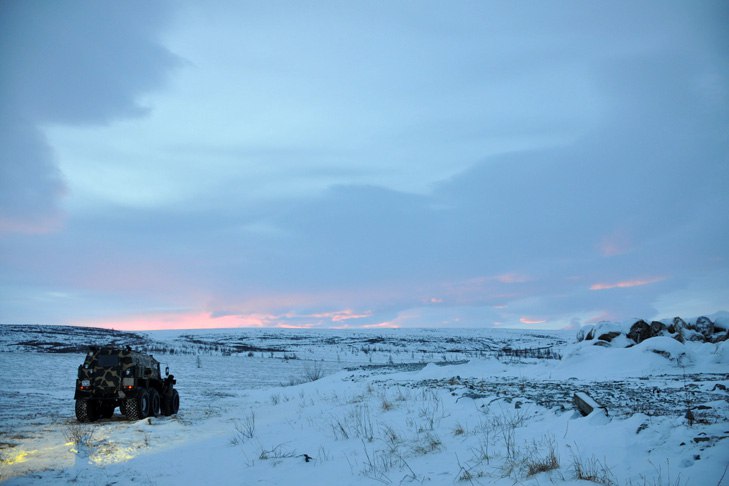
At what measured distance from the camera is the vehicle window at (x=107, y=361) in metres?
14.9

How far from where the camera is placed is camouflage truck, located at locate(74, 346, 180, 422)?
47.2ft

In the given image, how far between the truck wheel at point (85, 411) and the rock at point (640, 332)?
22.6 m

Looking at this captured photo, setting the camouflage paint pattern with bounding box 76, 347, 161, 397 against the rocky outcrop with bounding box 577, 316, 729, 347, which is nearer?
the camouflage paint pattern with bounding box 76, 347, 161, 397

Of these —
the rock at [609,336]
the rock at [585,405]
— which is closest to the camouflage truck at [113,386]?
the rock at [585,405]

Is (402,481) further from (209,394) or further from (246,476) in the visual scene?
(209,394)

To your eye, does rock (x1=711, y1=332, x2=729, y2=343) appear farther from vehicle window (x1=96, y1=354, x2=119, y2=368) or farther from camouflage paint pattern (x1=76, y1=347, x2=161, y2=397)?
vehicle window (x1=96, y1=354, x2=119, y2=368)

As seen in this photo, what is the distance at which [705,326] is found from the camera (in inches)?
915

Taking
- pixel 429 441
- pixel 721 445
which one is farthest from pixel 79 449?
pixel 721 445

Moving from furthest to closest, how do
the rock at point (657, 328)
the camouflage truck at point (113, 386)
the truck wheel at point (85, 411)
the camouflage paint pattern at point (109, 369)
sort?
the rock at point (657, 328) → the camouflage paint pattern at point (109, 369) → the camouflage truck at point (113, 386) → the truck wheel at point (85, 411)

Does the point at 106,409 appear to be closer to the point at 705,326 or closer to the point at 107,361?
the point at 107,361

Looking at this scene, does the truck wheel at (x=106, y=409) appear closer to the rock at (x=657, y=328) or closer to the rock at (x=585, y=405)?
the rock at (x=585, y=405)

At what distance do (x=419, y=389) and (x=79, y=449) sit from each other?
9442 mm

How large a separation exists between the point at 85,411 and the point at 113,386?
93 centimetres

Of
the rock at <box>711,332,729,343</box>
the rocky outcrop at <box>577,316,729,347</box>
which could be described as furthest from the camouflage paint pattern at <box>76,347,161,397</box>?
the rock at <box>711,332,729,343</box>
